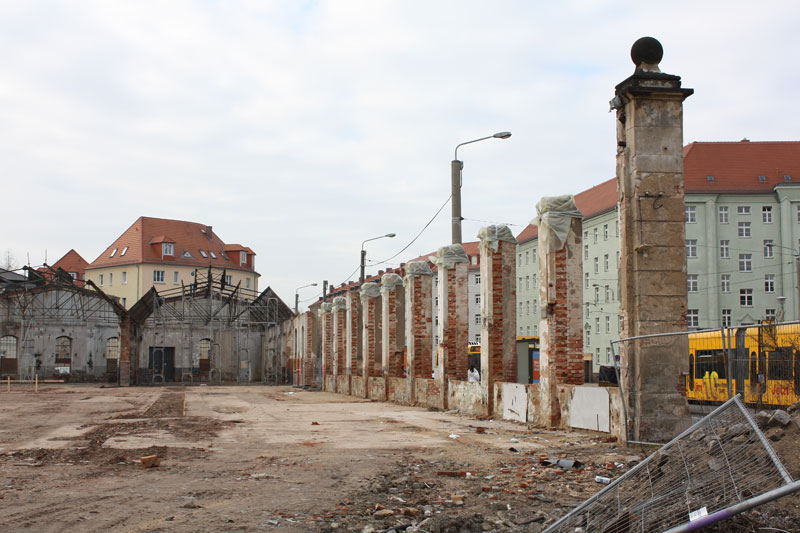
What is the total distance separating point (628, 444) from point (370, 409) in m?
12.4

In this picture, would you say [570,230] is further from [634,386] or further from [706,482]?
[706,482]

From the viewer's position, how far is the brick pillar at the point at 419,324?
75.8 ft

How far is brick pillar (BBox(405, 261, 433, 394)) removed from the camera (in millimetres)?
23109

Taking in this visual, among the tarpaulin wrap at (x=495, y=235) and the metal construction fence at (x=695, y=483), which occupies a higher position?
the tarpaulin wrap at (x=495, y=235)

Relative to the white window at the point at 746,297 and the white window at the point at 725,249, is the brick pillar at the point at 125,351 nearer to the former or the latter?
the white window at the point at 725,249

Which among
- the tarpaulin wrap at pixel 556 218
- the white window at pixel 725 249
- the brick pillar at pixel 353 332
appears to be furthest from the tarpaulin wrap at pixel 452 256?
the white window at pixel 725 249

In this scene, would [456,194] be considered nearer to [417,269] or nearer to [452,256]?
[452,256]

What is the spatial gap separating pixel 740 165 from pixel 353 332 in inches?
1391

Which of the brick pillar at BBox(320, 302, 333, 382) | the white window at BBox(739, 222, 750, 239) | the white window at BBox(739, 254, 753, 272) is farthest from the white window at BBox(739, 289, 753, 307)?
the brick pillar at BBox(320, 302, 333, 382)

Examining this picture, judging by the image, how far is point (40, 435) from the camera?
43.9 ft

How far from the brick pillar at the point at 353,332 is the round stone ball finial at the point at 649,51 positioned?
23.4 metres

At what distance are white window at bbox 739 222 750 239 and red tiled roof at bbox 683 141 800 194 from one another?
7.40 ft

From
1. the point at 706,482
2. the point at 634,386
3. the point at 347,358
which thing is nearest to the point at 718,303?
the point at 347,358

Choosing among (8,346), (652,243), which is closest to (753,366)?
(652,243)
